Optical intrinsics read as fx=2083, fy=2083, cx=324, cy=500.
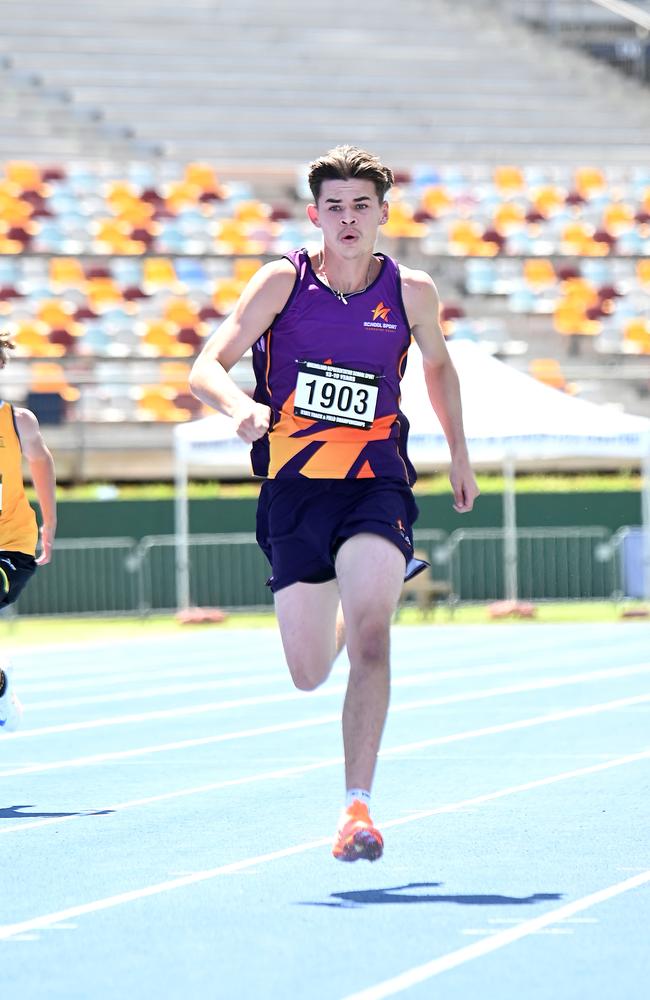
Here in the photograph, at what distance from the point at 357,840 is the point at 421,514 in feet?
63.5

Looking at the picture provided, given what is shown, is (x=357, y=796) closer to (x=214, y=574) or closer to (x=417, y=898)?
(x=417, y=898)

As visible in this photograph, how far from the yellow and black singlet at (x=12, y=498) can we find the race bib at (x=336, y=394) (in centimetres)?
303

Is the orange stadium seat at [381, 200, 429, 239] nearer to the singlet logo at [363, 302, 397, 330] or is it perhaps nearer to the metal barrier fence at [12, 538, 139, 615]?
the metal barrier fence at [12, 538, 139, 615]

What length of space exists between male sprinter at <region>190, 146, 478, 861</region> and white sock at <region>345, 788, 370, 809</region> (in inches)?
8.8

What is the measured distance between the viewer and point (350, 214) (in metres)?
6.11

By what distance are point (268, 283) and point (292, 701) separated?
7063mm

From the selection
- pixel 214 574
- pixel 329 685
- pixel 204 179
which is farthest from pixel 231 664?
pixel 204 179

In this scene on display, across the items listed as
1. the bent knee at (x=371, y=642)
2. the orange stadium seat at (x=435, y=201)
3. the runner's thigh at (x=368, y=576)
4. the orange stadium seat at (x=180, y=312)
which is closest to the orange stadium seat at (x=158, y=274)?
the orange stadium seat at (x=180, y=312)

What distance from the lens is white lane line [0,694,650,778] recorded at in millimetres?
9445

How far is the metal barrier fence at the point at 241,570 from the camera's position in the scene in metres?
23.3

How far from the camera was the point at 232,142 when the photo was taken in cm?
3631

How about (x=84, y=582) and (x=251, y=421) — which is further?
(x=84, y=582)

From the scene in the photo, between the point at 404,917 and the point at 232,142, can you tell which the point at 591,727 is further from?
the point at 232,142

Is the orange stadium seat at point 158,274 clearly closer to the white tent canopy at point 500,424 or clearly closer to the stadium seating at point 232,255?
the stadium seating at point 232,255
